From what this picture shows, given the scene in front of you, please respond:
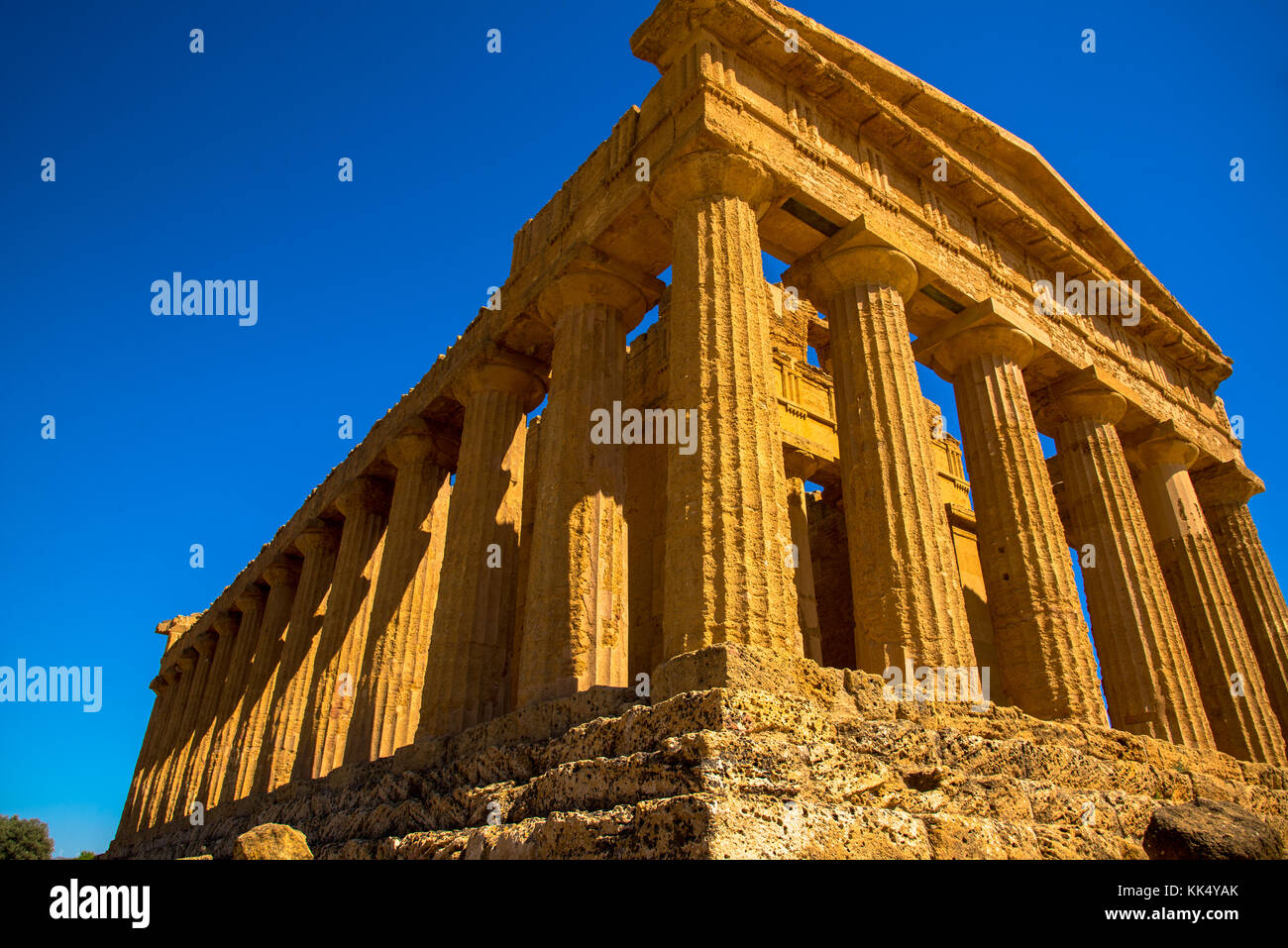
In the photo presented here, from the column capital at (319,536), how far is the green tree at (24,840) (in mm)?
27659

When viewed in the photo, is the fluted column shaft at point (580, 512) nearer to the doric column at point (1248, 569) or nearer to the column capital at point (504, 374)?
the column capital at point (504, 374)

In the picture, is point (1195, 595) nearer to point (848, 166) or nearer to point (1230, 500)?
point (1230, 500)

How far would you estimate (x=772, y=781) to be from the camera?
19.0ft

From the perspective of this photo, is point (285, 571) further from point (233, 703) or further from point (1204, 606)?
point (1204, 606)

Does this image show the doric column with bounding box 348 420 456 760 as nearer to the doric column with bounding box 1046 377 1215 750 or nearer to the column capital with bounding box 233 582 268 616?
the column capital with bounding box 233 582 268 616

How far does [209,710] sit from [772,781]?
86.8 feet

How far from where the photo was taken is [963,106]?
49.8 ft

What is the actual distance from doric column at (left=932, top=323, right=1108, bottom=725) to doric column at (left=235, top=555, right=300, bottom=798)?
1513 cm

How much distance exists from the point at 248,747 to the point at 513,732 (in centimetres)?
1465

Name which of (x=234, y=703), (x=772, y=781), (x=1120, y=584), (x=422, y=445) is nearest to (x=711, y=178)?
(x=772, y=781)

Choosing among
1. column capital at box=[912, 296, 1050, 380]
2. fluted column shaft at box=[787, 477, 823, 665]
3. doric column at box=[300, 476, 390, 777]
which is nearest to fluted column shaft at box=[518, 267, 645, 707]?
fluted column shaft at box=[787, 477, 823, 665]

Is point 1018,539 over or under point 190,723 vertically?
under

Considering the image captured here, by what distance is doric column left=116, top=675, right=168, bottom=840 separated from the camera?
29.6 metres
